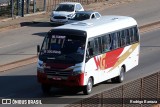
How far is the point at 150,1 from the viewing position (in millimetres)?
59312

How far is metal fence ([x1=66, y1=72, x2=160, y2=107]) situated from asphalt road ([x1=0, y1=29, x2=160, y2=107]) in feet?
10.2

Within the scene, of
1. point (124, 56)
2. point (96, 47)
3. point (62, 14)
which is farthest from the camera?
point (62, 14)

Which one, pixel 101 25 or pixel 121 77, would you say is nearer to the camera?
pixel 101 25

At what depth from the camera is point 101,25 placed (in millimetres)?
25453

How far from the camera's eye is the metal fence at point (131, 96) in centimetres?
1785

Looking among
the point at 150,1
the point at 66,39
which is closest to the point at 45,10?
the point at 150,1

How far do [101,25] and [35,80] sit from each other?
4.02m

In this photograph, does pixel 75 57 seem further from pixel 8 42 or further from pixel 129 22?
pixel 8 42

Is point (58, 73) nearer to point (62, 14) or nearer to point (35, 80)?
point (35, 80)

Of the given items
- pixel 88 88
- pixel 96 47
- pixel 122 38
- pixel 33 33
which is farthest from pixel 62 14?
pixel 88 88

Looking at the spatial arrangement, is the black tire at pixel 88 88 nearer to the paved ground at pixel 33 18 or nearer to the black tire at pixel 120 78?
the black tire at pixel 120 78

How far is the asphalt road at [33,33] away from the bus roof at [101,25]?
7579 mm

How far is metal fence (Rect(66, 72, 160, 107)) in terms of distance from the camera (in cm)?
1785

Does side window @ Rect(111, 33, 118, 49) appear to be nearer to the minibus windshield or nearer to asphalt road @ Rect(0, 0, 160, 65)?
the minibus windshield
